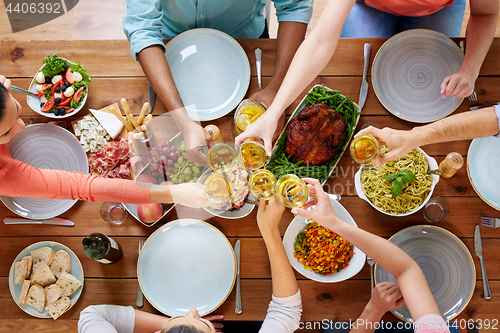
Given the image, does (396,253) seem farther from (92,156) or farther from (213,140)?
(92,156)

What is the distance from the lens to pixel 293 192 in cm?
123

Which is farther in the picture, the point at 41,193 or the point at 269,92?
the point at 269,92

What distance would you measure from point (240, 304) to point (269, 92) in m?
1.04

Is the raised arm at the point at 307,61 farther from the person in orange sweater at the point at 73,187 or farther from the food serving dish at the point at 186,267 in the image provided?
the food serving dish at the point at 186,267

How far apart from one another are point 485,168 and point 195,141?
1403 millimetres

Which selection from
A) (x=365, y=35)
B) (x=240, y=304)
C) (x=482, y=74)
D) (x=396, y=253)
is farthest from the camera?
(x=365, y=35)

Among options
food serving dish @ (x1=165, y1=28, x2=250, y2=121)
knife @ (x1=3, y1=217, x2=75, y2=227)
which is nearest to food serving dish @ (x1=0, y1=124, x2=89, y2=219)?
knife @ (x1=3, y1=217, x2=75, y2=227)

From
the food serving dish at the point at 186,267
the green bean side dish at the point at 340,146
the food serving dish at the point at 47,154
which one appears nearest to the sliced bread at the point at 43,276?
the food serving dish at the point at 47,154

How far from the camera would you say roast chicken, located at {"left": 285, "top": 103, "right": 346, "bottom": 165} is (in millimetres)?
1398

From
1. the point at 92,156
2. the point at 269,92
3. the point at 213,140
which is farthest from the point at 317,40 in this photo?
the point at 92,156

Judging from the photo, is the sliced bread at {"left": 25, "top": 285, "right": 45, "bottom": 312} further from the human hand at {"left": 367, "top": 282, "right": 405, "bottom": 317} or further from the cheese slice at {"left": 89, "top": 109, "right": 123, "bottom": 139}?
the human hand at {"left": 367, "top": 282, "right": 405, "bottom": 317}

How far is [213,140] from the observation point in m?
1.50

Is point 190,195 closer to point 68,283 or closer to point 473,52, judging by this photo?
point 68,283

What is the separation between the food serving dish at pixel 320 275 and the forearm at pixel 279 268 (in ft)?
0.16
